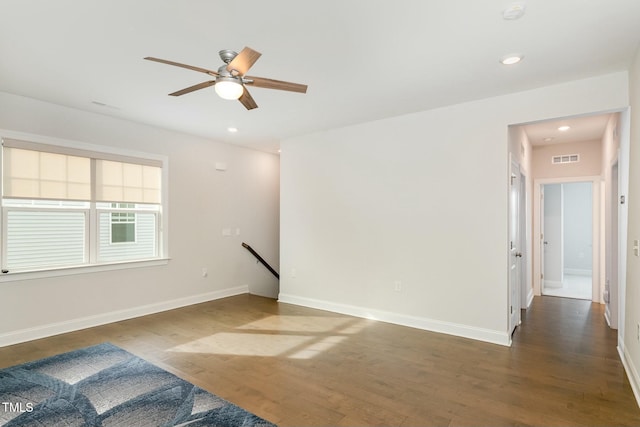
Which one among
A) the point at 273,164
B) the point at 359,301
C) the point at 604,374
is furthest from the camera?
the point at 273,164

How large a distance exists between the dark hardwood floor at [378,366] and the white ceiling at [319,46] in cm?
269

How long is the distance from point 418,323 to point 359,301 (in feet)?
2.88

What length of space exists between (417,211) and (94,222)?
4124mm

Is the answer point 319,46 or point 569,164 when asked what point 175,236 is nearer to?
point 319,46

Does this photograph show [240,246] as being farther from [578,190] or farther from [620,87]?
[578,190]

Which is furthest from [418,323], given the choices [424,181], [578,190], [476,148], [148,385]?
[578,190]

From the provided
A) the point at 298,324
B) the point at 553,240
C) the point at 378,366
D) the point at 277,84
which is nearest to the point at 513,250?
the point at 378,366

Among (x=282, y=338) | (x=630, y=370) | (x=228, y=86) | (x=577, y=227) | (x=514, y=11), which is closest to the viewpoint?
(x=514, y=11)

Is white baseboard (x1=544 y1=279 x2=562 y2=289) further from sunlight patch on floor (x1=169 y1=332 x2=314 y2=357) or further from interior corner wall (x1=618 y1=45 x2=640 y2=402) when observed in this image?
sunlight patch on floor (x1=169 y1=332 x2=314 y2=357)

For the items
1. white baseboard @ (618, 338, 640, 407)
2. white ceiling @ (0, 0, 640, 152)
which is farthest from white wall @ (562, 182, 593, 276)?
white ceiling @ (0, 0, 640, 152)

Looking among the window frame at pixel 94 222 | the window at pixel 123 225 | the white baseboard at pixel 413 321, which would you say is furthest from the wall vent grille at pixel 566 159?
the window at pixel 123 225

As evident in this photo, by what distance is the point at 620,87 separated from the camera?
3131mm

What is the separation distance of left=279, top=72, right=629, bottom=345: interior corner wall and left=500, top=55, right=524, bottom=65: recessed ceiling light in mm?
889

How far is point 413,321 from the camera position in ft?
14.1
